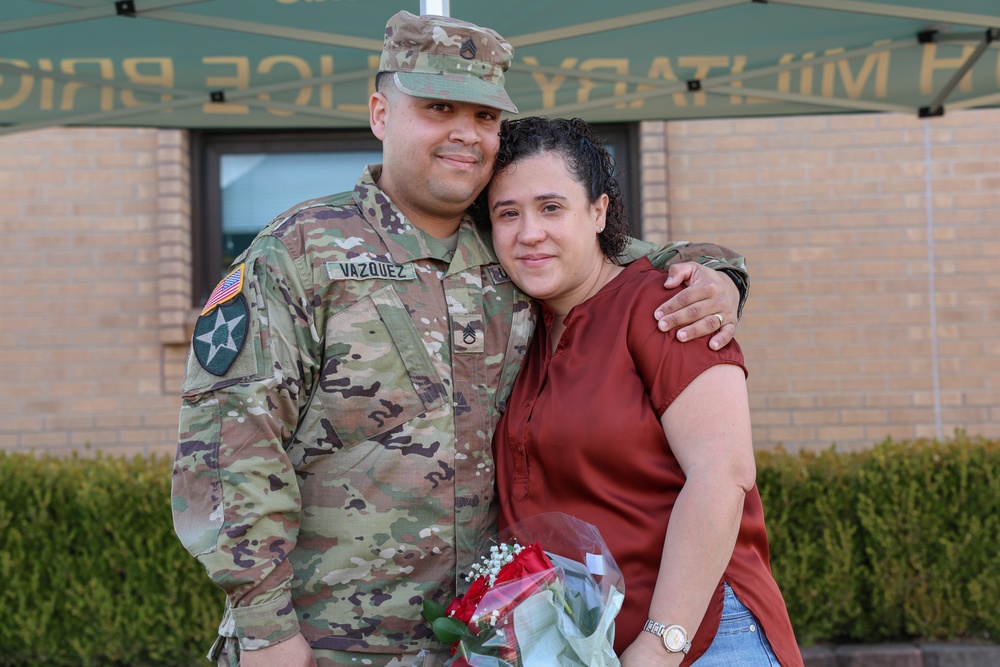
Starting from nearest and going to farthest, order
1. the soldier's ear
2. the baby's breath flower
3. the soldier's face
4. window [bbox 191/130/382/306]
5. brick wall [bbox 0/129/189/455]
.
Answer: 1. the baby's breath flower
2. the soldier's face
3. the soldier's ear
4. brick wall [bbox 0/129/189/455]
5. window [bbox 191/130/382/306]

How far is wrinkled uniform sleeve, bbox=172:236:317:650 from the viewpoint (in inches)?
82.9

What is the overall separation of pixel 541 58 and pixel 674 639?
294cm

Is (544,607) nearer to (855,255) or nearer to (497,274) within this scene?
(497,274)

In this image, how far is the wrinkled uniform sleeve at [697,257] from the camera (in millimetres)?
2627

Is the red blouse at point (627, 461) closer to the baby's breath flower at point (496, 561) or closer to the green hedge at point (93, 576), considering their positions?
the baby's breath flower at point (496, 561)

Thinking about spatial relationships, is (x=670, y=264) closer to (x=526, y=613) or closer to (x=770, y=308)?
(x=526, y=613)

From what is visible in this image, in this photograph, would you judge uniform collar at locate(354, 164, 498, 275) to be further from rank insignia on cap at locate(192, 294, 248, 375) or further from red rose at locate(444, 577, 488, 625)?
red rose at locate(444, 577, 488, 625)

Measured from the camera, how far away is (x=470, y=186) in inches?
97.0

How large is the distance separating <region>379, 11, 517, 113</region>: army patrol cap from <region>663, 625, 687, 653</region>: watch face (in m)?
1.28

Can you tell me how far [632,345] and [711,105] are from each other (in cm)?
268

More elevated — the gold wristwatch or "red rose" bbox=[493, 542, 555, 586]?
"red rose" bbox=[493, 542, 555, 586]

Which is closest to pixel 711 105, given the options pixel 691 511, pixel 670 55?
pixel 670 55

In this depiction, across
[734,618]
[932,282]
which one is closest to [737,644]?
[734,618]

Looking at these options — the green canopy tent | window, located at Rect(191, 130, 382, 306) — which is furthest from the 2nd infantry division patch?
window, located at Rect(191, 130, 382, 306)
